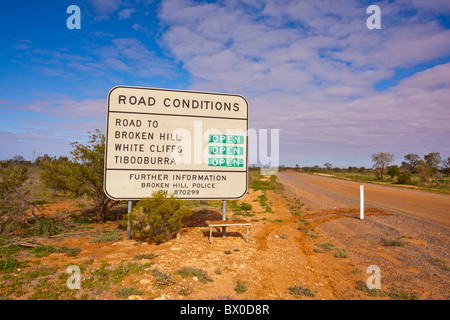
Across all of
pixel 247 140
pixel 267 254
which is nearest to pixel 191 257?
pixel 267 254

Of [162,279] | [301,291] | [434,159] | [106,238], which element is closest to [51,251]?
[106,238]

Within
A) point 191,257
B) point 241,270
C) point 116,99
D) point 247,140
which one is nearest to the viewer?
point 241,270

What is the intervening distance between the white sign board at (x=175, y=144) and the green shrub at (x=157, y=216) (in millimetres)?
629

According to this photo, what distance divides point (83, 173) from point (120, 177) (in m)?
2.21

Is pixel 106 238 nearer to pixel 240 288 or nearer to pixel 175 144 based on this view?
pixel 175 144

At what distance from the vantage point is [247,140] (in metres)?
8.45

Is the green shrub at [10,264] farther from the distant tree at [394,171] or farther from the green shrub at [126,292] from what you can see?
the distant tree at [394,171]

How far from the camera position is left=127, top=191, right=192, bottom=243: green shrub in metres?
7.08

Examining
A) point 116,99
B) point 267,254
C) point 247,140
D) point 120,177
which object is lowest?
point 267,254

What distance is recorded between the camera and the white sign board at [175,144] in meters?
7.61

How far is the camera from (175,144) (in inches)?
315

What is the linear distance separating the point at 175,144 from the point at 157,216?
224 centimetres

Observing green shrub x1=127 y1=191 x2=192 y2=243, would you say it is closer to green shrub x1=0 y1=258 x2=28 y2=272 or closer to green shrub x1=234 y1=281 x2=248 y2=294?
green shrub x1=0 y1=258 x2=28 y2=272
